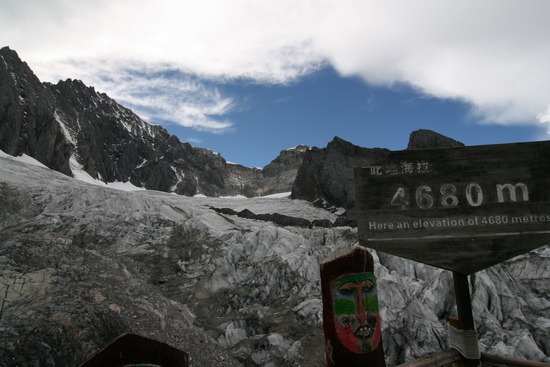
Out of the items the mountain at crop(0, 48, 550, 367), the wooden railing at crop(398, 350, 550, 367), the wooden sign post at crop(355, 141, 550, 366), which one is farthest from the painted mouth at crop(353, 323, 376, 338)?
the mountain at crop(0, 48, 550, 367)

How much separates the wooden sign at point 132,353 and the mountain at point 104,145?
79.1m

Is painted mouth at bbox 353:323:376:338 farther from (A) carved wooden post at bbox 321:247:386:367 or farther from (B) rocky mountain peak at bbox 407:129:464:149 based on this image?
(B) rocky mountain peak at bbox 407:129:464:149

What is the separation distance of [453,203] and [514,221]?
23.1 inches

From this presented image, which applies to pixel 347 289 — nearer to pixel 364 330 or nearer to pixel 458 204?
pixel 364 330

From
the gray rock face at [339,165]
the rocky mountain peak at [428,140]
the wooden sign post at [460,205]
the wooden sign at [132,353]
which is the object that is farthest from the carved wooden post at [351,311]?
the rocky mountain peak at [428,140]

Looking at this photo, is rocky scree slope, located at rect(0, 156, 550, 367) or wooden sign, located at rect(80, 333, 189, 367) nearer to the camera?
wooden sign, located at rect(80, 333, 189, 367)

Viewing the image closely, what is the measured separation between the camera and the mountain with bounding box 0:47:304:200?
72125 mm

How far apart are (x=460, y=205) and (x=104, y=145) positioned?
116188 mm

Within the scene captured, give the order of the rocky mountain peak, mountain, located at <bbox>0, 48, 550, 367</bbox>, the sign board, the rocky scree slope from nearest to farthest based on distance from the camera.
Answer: the sign board
the rocky scree slope
mountain, located at <bbox>0, 48, 550, 367</bbox>
the rocky mountain peak

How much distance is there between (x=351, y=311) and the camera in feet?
11.5

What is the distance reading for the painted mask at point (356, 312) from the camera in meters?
3.47

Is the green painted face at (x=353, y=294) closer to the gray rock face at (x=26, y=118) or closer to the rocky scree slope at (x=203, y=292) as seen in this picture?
the rocky scree slope at (x=203, y=292)

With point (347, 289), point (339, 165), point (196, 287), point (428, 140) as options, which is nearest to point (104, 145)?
point (339, 165)

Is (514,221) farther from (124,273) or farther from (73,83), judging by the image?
(73,83)
